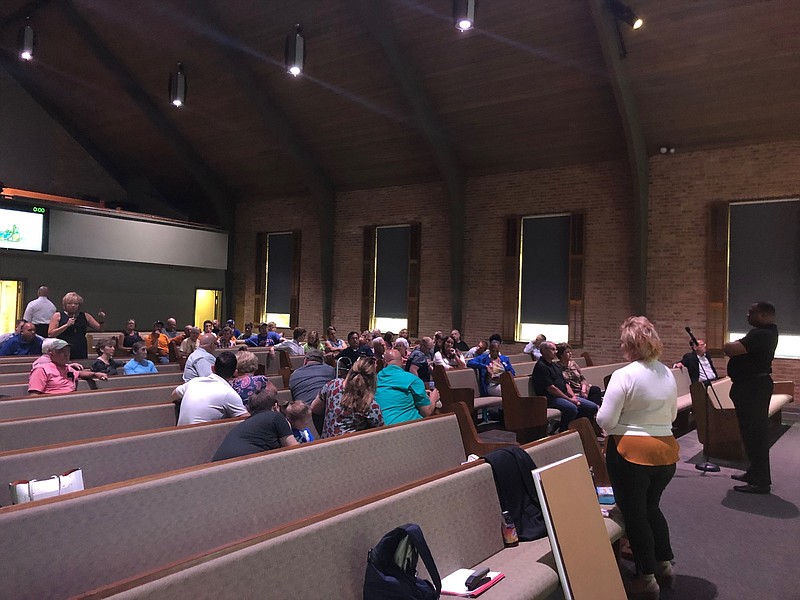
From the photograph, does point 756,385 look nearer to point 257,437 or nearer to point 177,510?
point 257,437

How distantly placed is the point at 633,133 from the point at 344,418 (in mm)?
8316

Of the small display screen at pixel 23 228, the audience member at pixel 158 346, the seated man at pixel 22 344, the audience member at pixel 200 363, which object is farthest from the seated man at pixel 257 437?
the small display screen at pixel 23 228

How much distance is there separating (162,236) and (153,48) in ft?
14.7

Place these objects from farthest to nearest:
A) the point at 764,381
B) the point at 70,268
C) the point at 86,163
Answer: the point at 86,163 → the point at 70,268 → the point at 764,381

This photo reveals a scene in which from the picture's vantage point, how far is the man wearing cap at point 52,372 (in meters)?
4.48

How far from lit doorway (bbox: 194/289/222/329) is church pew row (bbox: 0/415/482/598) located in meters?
14.7

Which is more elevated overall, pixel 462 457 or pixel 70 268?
pixel 70 268

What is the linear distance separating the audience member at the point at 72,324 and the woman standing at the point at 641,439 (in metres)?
4.94

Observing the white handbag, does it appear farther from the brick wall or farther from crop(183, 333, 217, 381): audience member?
the brick wall

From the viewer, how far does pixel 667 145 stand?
34.0 feet

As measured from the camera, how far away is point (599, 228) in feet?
36.9

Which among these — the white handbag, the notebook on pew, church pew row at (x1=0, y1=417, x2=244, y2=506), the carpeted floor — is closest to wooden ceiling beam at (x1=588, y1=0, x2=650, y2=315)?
the carpeted floor

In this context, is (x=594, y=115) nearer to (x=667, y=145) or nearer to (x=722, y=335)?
(x=667, y=145)

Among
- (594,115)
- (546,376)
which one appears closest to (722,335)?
(594,115)
